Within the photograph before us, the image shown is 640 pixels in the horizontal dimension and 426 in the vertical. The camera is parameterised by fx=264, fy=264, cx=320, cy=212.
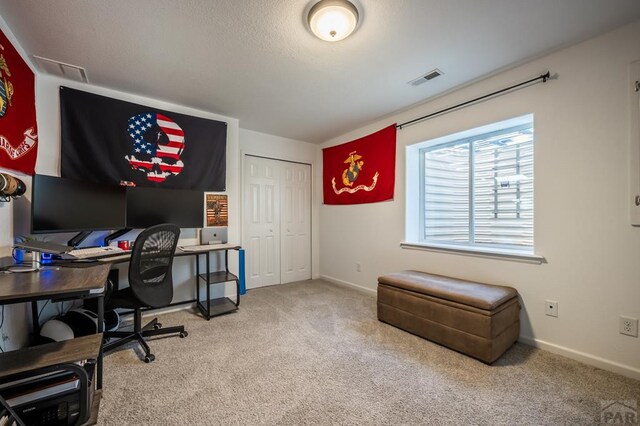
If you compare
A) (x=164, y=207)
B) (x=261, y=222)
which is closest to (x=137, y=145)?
(x=164, y=207)

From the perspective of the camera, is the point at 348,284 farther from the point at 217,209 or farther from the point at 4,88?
the point at 4,88

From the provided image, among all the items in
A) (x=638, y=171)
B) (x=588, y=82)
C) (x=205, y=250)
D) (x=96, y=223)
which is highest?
(x=588, y=82)

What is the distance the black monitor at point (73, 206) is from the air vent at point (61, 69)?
972 mm

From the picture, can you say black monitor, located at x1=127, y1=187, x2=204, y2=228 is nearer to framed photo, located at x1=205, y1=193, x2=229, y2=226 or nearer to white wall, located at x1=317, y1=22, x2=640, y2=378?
framed photo, located at x1=205, y1=193, x2=229, y2=226

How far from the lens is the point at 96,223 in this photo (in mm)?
2303

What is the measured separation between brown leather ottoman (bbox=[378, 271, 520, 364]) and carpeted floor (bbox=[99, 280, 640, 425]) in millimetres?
106

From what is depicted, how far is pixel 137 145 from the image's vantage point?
9.12 ft

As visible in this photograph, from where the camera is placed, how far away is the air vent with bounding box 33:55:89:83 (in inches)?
85.2

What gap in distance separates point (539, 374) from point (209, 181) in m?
3.55

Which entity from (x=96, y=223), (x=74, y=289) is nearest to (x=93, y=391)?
(x=74, y=289)

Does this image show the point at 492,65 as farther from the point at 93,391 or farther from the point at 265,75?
the point at 93,391

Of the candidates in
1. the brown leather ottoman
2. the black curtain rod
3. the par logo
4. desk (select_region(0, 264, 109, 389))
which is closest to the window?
the black curtain rod

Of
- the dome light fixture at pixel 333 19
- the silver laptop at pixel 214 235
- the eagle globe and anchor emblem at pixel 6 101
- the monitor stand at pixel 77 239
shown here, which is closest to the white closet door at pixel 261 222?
the silver laptop at pixel 214 235

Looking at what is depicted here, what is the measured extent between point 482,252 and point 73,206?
363cm
